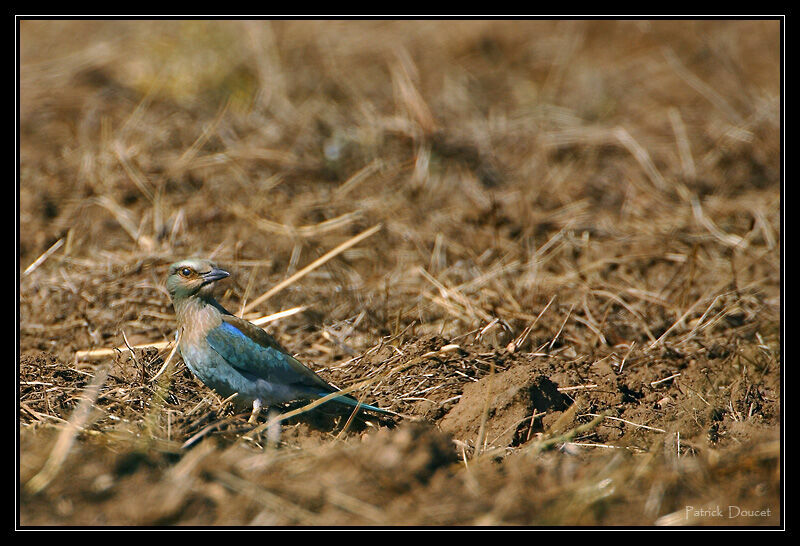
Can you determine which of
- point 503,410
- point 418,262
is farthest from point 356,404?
point 418,262

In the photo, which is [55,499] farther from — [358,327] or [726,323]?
[726,323]

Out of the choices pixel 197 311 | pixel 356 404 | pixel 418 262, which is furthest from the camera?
pixel 418 262

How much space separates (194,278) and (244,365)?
660 mm

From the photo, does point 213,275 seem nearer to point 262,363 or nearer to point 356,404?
point 262,363

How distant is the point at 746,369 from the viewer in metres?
5.44

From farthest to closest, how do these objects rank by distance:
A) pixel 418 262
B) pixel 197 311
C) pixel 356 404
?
pixel 418 262 → pixel 197 311 → pixel 356 404

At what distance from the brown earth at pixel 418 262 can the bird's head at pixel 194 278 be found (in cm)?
51

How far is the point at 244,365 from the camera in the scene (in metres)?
4.93

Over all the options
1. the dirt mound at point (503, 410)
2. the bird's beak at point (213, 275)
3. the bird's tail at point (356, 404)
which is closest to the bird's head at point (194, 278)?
the bird's beak at point (213, 275)

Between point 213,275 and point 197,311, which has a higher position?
point 213,275

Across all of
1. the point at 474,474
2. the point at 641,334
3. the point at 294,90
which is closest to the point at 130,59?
the point at 294,90

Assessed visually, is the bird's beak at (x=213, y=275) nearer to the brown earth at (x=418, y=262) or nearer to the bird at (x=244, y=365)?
the bird at (x=244, y=365)

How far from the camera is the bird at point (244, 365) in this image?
4.89 meters

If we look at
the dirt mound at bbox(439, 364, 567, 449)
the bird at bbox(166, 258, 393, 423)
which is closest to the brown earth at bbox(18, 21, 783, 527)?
the dirt mound at bbox(439, 364, 567, 449)
